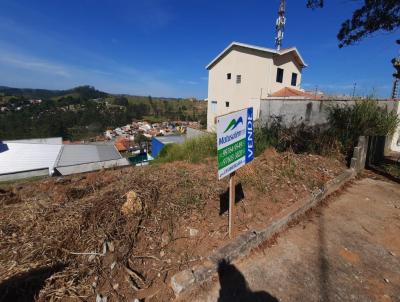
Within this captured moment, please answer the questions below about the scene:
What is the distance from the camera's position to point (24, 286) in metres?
1.68

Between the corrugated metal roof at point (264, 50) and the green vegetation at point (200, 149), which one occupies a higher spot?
the corrugated metal roof at point (264, 50)

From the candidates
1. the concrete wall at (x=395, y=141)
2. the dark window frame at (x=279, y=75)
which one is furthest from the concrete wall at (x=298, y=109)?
the dark window frame at (x=279, y=75)

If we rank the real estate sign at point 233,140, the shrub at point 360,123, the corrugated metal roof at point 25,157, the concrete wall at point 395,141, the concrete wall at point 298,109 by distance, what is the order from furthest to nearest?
the corrugated metal roof at point 25,157 < the concrete wall at point 298,109 < the concrete wall at point 395,141 < the shrub at point 360,123 < the real estate sign at point 233,140

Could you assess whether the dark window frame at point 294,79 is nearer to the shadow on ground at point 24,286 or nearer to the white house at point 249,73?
the white house at point 249,73

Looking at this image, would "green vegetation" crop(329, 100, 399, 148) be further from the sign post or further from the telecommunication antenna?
the telecommunication antenna

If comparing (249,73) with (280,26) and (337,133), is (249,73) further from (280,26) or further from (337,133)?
(337,133)

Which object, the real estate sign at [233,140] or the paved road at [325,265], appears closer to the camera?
the paved road at [325,265]

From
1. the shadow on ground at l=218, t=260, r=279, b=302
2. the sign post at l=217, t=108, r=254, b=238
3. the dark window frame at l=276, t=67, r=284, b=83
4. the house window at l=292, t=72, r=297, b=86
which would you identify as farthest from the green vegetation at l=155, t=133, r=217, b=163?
the house window at l=292, t=72, r=297, b=86

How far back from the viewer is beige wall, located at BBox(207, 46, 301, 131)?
1633 centimetres

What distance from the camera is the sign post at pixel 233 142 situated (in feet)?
6.82

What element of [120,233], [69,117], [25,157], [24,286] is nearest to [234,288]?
[120,233]

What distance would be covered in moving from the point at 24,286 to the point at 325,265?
2771 millimetres

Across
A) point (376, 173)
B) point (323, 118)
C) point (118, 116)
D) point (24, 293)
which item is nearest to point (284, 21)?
point (323, 118)

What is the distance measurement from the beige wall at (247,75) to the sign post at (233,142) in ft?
40.9
